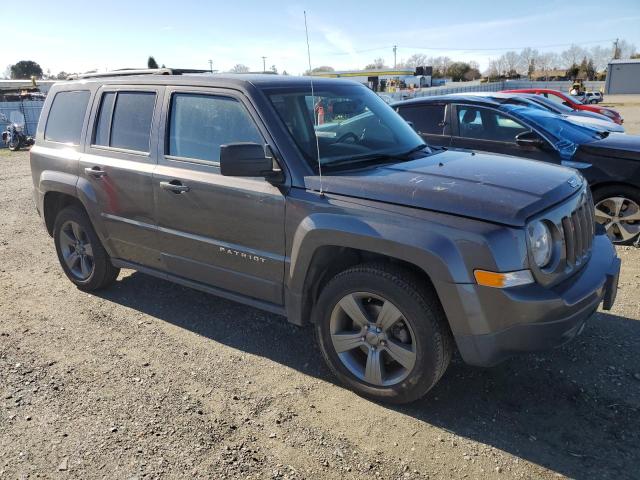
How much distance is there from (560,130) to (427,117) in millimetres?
1734

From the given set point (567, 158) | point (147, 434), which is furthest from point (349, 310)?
point (567, 158)

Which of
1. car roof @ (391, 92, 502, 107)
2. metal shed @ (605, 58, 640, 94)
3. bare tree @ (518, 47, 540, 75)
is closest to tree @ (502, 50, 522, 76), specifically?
bare tree @ (518, 47, 540, 75)

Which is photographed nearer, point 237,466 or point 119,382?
point 237,466

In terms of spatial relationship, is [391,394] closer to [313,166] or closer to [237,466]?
[237,466]

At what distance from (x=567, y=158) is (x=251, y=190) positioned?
449 centimetres

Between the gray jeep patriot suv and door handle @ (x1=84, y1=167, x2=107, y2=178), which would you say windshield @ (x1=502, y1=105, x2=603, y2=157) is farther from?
door handle @ (x1=84, y1=167, x2=107, y2=178)

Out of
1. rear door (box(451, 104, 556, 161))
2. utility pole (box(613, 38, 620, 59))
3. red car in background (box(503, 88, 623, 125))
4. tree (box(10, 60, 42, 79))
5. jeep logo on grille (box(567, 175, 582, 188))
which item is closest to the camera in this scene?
jeep logo on grille (box(567, 175, 582, 188))

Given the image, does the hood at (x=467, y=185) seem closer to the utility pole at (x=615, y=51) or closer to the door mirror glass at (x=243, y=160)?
the door mirror glass at (x=243, y=160)

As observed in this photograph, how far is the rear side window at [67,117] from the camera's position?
4.80 meters

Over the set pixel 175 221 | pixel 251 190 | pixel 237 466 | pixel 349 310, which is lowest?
pixel 237 466

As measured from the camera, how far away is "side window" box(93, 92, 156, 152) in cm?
423

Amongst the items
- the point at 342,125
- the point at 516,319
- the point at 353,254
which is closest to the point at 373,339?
the point at 353,254

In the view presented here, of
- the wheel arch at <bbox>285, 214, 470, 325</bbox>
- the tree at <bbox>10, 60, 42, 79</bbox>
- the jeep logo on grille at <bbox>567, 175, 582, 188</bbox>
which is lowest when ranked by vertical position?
the wheel arch at <bbox>285, 214, 470, 325</bbox>

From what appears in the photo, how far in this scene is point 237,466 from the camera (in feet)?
9.18
